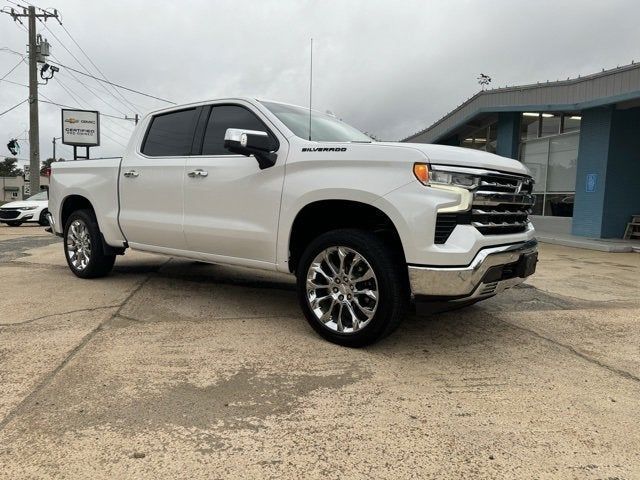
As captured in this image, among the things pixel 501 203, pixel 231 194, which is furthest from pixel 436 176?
pixel 231 194

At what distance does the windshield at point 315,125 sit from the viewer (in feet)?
14.4

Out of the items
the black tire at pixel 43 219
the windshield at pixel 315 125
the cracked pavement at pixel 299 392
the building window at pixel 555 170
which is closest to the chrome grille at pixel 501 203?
the cracked pavement at pixel 299 392

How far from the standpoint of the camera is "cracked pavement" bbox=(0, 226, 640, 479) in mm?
2381

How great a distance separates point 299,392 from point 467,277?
1310mm

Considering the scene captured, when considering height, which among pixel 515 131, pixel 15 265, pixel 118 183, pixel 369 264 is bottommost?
pixel 15 265

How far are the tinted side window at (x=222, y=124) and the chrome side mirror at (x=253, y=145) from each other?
1.26ft

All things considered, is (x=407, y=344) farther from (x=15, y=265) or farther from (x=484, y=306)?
(x=15, y=265)

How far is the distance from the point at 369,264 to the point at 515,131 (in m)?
15.1

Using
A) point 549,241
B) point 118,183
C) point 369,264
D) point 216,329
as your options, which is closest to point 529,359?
point 369,264

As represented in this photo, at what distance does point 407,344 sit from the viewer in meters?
4.00

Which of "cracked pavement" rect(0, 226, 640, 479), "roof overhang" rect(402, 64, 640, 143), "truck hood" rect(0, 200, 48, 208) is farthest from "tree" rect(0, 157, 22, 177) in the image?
"cracked pavement" rect(0, 226, 640, 479)

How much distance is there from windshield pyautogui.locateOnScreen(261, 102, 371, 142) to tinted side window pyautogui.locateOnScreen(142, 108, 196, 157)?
0.97m

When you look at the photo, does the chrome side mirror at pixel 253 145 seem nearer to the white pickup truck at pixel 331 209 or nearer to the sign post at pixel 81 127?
the white pickup truck at pixel 331 209

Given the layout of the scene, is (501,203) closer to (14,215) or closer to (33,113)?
(14,215)
